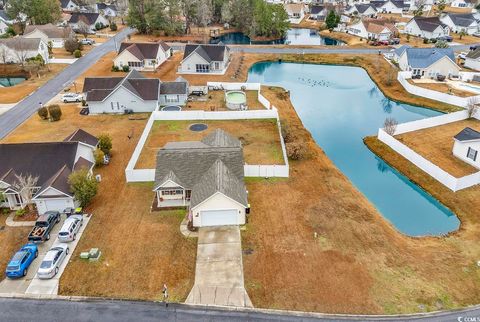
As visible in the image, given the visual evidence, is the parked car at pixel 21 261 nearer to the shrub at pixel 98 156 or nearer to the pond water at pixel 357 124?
the shrub at pixel 98 156

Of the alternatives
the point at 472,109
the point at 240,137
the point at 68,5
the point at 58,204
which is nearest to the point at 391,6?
the point at 472,109

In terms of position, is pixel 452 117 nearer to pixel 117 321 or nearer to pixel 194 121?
pixel 194 121

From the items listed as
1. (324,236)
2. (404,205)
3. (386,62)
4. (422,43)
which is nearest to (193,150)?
(324,236)

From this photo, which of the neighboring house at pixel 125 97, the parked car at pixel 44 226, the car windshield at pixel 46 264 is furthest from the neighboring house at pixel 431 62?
the car windshield at pixel 46 264

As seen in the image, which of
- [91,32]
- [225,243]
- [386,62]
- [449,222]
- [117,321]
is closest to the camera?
[117,321]

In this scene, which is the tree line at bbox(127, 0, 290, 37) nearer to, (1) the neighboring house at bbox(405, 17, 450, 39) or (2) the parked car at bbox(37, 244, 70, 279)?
(1) the neighboring house at bbox(405, 17, 450, 39)
